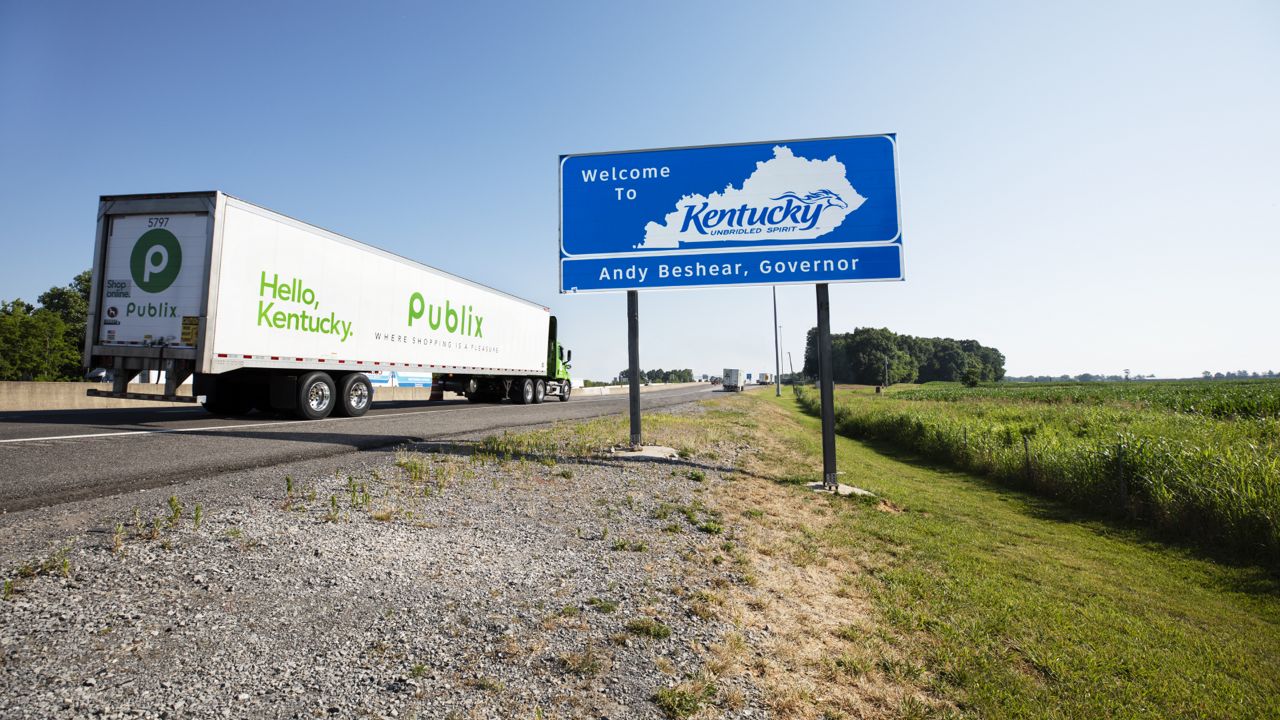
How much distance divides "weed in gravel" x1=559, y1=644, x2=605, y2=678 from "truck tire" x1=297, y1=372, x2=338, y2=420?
41.2 ft

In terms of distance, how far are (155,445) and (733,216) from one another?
33.3 feet

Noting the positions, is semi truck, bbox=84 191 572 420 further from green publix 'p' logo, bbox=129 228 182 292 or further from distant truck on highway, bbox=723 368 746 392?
distant truck on highway, bbox=723 368 746 392

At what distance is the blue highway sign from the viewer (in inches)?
393

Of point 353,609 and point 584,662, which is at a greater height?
point 353,609

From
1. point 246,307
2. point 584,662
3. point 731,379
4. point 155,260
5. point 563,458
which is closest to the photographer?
point 584,662

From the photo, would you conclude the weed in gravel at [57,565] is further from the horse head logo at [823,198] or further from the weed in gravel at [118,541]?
the horse head logo at [823,198]

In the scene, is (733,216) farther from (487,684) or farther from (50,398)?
(50,398)

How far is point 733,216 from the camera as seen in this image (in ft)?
34.3

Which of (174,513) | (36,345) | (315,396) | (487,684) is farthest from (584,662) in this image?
(36,345)

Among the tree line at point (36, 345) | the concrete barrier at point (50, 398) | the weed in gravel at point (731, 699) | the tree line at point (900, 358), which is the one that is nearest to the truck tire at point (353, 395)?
the concrete barrier at point (50, 398)

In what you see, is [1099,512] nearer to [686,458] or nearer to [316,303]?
[686,458]

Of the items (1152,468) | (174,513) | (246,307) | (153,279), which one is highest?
(153,279)

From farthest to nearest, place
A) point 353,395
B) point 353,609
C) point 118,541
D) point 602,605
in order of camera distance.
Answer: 1. point 353,395
2. point 118,541
3. point 602,605
4. point 353,609

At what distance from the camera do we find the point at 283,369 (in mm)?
13180
